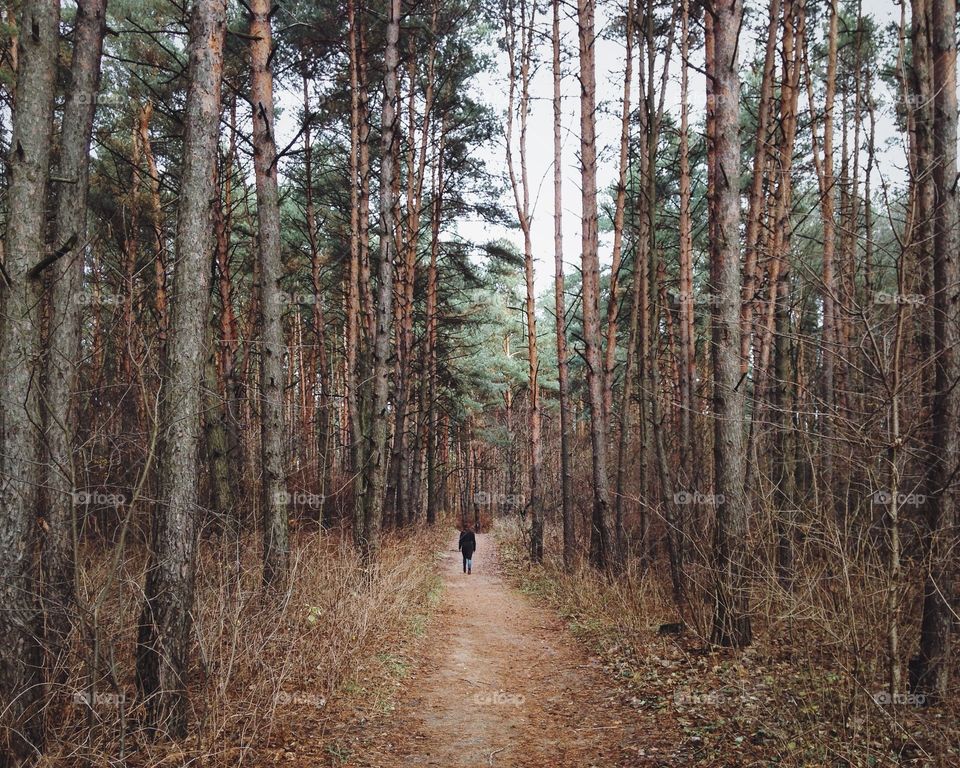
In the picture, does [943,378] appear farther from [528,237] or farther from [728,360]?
[528,237]

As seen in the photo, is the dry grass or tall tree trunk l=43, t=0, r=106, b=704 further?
tall tree trunk l=43, t=0, r=106, b=704

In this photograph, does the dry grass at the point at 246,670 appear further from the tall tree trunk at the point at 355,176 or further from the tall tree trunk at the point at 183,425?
the tall tree trunk at the point at 355,176

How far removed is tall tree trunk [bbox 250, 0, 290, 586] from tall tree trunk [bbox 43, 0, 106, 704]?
1.54m

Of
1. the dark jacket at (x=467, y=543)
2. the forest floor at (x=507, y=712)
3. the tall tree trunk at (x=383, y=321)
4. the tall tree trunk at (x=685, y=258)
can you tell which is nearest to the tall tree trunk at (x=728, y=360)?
the forest floor at (x=507, y=712)

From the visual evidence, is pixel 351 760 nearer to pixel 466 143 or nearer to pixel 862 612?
pixel 862 612

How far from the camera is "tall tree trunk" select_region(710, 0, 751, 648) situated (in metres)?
6.01

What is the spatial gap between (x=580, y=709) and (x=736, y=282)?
14.2 feet

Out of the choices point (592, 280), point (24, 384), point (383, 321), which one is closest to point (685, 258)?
point (592, 280)

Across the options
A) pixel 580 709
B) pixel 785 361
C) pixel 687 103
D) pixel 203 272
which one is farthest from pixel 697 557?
pixel 687 103

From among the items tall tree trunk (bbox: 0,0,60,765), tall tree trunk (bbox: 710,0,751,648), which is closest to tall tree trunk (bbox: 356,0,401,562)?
tall tree trunk (bbox: 710,0,751,648)

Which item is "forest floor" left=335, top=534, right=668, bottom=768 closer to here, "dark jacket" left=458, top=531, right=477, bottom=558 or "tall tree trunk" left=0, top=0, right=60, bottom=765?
"tall tree trunk" left=0, top=0, right=60, bottom=765

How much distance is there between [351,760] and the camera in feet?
13.6

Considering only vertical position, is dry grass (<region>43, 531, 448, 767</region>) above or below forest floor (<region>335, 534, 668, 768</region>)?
above

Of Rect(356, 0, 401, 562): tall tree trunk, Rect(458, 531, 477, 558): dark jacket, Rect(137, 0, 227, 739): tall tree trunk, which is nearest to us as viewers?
Rect(137, 0, 227, 739): tall tree trunk
